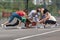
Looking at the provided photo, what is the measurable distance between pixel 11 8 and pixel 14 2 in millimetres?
635

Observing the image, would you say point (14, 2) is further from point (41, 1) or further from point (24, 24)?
point (24, 24)

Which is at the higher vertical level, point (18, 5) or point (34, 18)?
point (34, 18)

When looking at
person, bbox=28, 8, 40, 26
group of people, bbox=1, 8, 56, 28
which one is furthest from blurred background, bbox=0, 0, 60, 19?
group of people, bbox=1, 8, 56, 28

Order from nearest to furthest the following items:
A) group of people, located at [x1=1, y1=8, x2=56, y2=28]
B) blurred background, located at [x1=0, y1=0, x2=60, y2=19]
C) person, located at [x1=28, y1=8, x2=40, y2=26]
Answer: group of people, located at [x1=1, y1=8, x2=56, y2=28], person, located at [x1=28, y1=8, x2=40, y2=26], blurred background, located at [x1=0, y1=0, x2=60, y2=19]

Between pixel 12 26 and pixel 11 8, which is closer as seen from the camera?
pixel 12 26

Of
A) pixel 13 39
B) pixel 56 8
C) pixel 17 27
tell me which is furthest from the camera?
pixel 56 8

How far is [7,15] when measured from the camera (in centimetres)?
2903

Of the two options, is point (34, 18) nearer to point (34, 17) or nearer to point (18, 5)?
point (34, 17)

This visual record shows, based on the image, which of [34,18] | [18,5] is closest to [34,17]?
[34,18]

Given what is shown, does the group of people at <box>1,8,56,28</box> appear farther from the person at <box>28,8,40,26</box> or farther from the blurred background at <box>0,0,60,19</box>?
the blurred background at <box>0,0,60,19</box>

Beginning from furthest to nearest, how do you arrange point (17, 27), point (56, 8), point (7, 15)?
point (56, 8) < point (7, 15) < point (17, 27)

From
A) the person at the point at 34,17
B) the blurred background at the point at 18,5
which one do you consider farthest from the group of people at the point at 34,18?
the blurred background at the point at 18,5

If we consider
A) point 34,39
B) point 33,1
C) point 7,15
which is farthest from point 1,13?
point 34,39

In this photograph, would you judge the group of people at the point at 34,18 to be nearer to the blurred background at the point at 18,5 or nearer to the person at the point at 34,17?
the person at the point at 34,17
